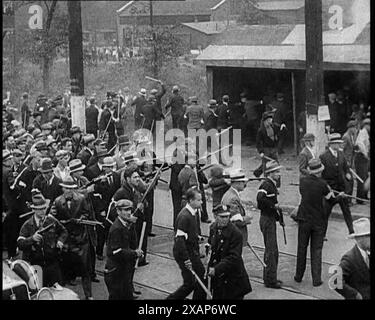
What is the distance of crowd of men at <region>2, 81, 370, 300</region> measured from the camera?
7703mm

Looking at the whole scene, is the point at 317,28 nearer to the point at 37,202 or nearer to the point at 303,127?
the point at 303,127

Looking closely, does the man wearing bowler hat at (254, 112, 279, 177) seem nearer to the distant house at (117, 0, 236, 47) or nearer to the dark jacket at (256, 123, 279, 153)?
the dark jacket at (256, 123, 279, 153)

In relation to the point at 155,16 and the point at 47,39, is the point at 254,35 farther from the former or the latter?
the point at 47,39

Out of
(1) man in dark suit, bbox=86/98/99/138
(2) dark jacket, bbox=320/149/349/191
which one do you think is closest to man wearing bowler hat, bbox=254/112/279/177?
(2) dark jacket, bbox=320/149/349/191

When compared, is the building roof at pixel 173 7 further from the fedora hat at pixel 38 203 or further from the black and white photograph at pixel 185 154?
the fedora hat at pixel 38 203

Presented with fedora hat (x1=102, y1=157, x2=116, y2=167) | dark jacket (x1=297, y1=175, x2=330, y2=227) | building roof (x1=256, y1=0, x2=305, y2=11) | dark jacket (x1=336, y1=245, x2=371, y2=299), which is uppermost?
building roof (x1=256, y1=0, x2=305, y2=11)

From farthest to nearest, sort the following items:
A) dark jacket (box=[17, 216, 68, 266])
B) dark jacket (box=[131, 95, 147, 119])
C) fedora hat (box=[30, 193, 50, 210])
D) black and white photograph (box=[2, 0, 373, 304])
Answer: dark jacket (box=[131, 95, 147, 119])
fedora hat (box=[30, 193, 50, 210])
dark jacket (box=[17, 216, 68, 266])
black and white photograph (box=[2, 0, 373, 304])

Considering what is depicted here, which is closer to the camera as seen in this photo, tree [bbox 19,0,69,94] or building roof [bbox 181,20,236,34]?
tree [bbox 19,0,69,94]

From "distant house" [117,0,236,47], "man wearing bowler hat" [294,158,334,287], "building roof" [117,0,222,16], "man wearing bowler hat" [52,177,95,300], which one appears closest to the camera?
"man wearing bowler hat" [52,177,95,300]

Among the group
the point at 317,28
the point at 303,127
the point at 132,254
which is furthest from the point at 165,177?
the point at 132,254

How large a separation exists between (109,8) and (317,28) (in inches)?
147

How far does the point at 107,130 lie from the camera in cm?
1422

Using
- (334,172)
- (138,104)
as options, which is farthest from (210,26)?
(334,172)

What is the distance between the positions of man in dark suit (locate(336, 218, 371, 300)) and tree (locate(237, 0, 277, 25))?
8991 millimetres
